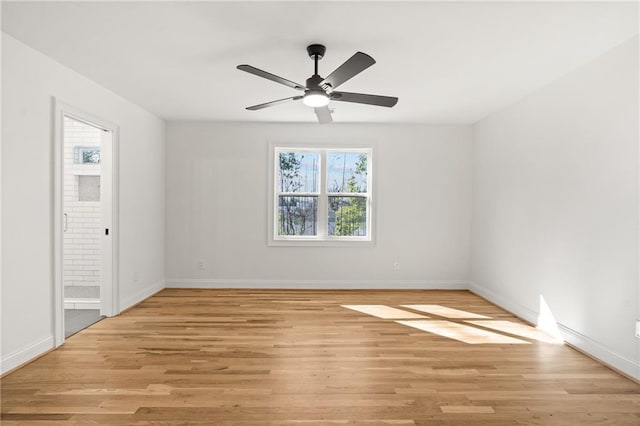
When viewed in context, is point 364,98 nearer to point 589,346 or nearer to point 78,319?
point 589,346

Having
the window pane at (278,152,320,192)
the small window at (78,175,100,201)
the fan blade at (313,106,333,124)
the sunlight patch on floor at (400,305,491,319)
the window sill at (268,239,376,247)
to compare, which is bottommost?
the sunlight patch on floor at (400,305,491,319)

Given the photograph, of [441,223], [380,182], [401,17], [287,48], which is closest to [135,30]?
[287,48]

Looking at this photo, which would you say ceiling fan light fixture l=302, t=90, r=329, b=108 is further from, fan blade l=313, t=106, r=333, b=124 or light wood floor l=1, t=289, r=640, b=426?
light wood floor l=1, t=289, r=640, b=426

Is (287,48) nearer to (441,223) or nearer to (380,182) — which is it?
(380,182)

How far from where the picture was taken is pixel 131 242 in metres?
4.50

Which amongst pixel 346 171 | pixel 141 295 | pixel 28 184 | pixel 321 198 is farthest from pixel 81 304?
pixel 346 171

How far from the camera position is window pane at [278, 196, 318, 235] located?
18.6ft

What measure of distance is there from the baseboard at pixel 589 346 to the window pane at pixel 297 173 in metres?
3.07

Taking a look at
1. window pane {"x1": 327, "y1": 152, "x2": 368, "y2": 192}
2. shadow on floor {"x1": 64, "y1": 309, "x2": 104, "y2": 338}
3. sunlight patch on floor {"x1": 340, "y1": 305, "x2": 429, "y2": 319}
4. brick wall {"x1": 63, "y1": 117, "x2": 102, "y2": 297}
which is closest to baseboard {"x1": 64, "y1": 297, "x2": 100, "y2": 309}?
shadow on floor {"x1": 64, "y1": 309, "x2": 104, "y2": 338}

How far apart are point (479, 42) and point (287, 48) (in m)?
1.43

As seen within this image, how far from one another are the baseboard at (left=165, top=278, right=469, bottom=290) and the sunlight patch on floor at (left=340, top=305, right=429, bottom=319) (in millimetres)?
1008

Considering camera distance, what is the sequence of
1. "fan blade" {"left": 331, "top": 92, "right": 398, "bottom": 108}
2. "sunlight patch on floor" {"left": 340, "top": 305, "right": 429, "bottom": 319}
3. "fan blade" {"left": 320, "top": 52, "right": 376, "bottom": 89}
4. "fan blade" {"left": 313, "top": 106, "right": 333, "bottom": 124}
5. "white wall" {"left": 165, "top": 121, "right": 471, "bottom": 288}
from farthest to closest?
"white wall" {"left": 165, "top": 121, "right": 471, "bottom": 288}, "sunlight patch on floor" {"left": 340, "top": 305, "right": 429, "bottom": 319}, "fan blade" {"left": 313, "top": 106, "right": 333, "bottom": 124}, "fan blade" {"left": 331, "top": 92, "right": 398, "bottom": 108}, "fan blade" {"left": 320, "top": 52, "right": 376, "bottom": 89}

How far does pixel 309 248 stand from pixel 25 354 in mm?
3471

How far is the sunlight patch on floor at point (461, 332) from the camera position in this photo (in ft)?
11.1
